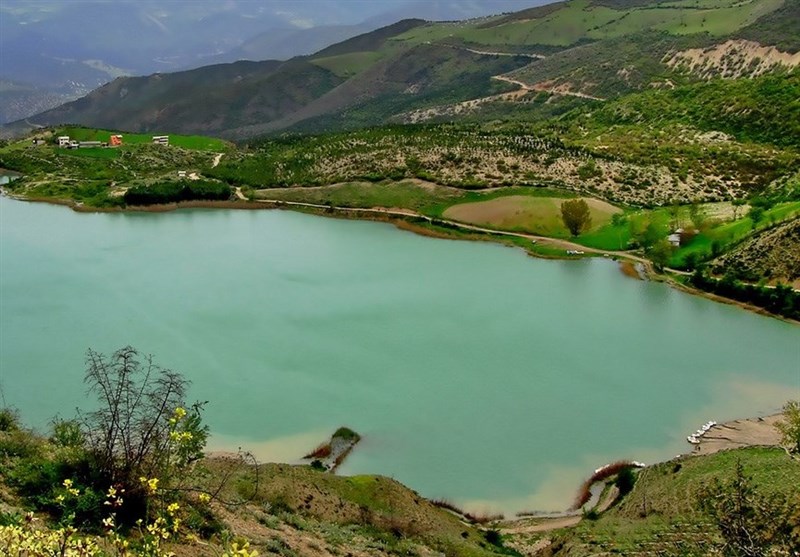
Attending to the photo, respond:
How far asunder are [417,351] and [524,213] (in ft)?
83.2

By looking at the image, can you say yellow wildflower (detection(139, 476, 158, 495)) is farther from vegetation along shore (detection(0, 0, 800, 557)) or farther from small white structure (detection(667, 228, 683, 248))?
small white structure (detection(667, 228, 683, 248))

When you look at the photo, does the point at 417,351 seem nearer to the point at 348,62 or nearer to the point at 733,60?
the point at 733,60

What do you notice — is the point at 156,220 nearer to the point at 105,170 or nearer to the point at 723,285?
the point at 105,170

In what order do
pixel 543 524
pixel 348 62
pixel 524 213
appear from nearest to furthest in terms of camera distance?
pixel 543 524
pixel 524 213
pixel 348 62

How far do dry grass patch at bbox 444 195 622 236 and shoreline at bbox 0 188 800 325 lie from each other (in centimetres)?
94

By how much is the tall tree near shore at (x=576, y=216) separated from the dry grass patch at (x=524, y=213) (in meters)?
0.74

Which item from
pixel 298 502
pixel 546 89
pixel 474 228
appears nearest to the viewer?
pixel 298 502

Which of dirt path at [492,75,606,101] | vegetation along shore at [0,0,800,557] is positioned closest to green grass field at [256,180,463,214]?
vegetation along shore at [0,0,800,557]

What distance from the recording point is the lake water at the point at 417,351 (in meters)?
22.2

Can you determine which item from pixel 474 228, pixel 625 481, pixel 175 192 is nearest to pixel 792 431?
pixel 625 481

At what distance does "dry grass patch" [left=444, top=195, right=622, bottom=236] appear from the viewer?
49250 millimetres

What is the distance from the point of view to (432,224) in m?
50.9

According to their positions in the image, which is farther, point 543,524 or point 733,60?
point 733,60

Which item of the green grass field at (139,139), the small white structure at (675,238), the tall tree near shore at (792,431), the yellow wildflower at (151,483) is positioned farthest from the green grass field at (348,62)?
the yellow wildflower at (151,483)
